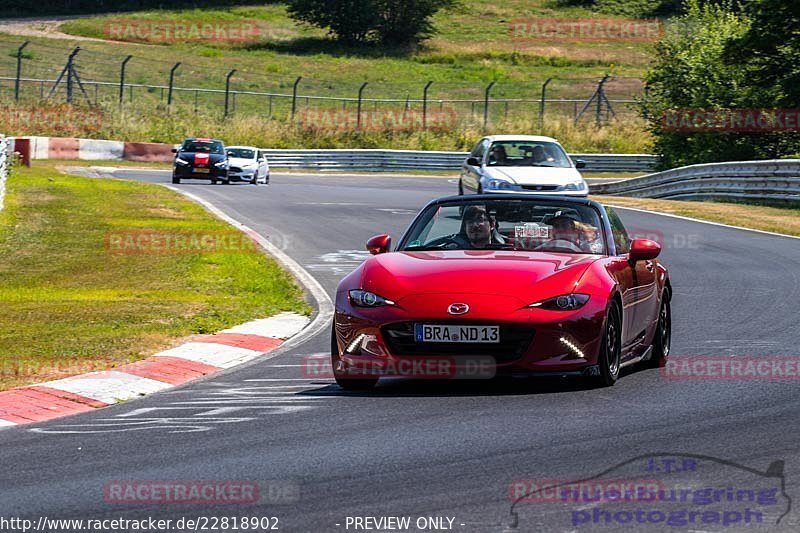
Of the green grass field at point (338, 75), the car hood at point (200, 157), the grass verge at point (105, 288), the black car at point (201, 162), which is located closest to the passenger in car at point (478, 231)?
the grass verge at point (105, 288)

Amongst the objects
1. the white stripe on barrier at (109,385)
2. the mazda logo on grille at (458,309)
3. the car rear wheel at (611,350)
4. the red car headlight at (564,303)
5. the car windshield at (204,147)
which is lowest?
the car windshield at (204,147)

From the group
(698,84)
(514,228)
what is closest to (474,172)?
(514,228)

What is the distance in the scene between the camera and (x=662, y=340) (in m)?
10.2

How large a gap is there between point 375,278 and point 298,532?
3807 mm

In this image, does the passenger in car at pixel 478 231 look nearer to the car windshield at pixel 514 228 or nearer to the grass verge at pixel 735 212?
the car windshield at pixel 514 228

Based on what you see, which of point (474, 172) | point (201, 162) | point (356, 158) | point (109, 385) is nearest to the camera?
point (109, 385)

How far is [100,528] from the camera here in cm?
539

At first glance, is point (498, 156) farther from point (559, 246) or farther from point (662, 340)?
point (559, 246)

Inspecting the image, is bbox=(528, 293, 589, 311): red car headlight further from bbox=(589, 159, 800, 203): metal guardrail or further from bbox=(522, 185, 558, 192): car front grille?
bbox=(589, 159, 800, 203): metal guardrail

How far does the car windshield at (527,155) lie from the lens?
83.5 feet

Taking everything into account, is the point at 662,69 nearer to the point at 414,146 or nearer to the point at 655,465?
the point at 414,146

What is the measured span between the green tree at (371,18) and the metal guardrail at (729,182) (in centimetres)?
5183

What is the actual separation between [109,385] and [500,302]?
277cm

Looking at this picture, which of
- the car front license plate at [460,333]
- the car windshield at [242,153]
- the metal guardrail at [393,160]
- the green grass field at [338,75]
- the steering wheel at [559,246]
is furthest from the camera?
the green grass field at [338,75]
